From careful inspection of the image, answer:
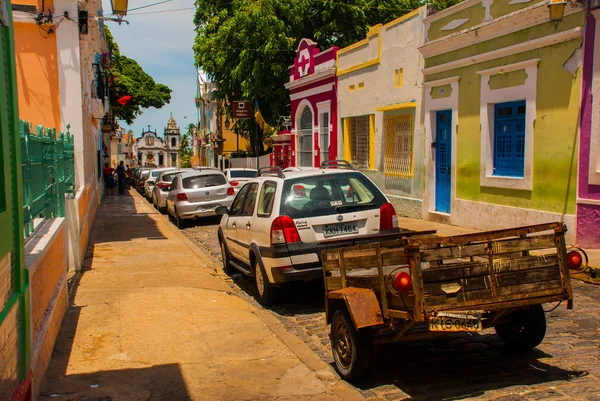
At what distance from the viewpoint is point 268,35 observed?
1095 inches

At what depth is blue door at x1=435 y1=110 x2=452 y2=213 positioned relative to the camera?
14898 millimetres

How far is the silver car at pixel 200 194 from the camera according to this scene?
56.5 feet

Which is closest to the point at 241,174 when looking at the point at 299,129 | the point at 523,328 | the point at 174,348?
the point at 299,129

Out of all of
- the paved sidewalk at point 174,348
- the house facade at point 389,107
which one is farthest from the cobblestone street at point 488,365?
the house facade at point 389,107

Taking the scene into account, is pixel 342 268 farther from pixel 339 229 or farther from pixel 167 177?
pixel 167 177

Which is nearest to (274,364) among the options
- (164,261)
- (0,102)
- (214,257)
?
(0,102)

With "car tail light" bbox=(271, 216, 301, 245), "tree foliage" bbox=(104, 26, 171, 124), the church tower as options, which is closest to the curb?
"car tail light" bbox=(271, 216, 301, 245)

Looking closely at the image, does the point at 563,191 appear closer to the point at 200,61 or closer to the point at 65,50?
the point at 65,50

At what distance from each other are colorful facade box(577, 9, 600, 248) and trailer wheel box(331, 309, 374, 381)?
667 cm

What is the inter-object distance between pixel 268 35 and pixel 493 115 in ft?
54.6

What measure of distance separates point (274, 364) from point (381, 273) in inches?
60.8

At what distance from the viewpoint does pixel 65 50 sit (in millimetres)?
13539

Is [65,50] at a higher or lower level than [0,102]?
higher

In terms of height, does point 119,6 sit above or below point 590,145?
Answer: above
